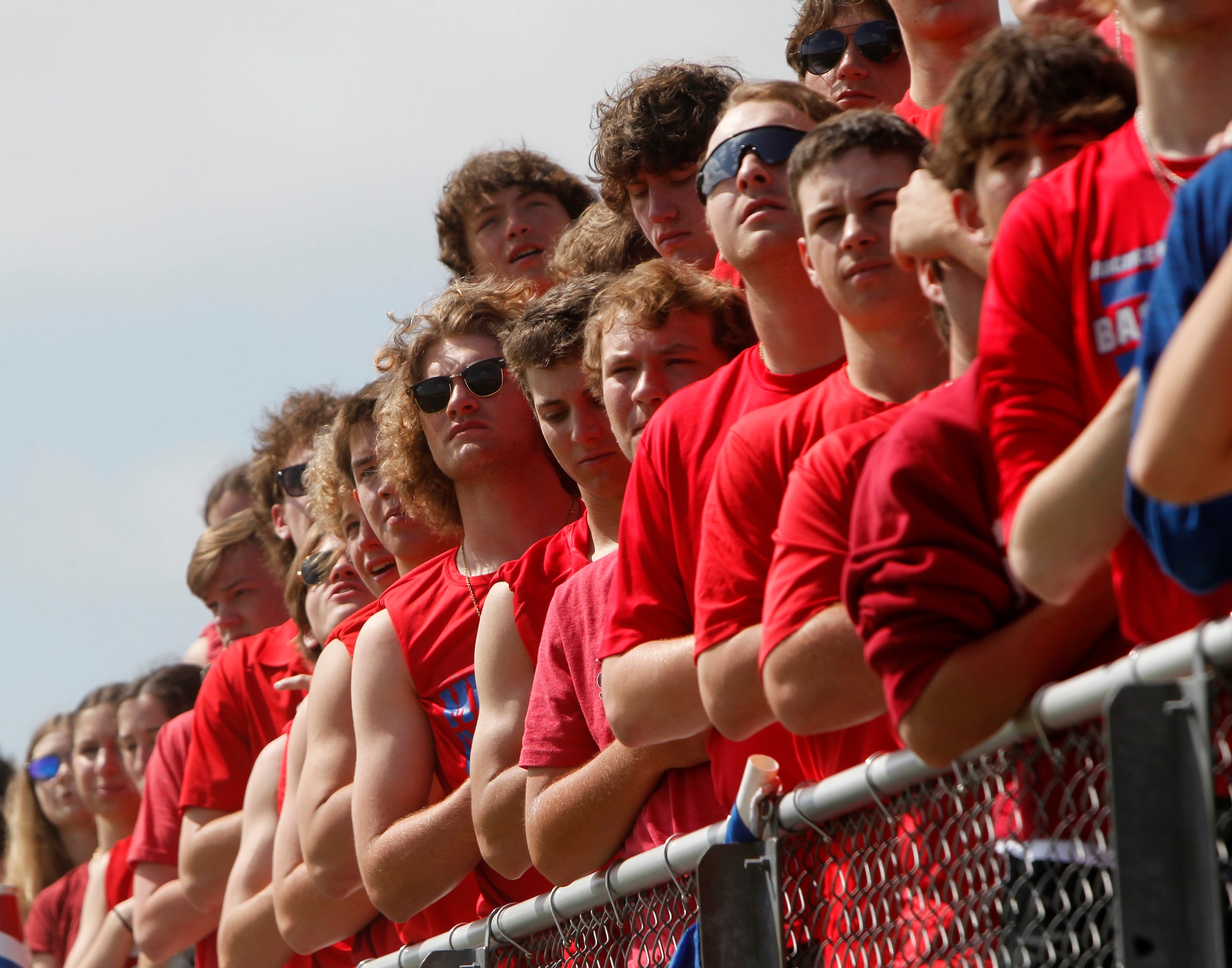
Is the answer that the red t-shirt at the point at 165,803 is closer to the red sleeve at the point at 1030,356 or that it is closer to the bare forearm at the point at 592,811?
the bare forearm at the point at 592,811

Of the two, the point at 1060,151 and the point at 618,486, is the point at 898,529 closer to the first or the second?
the point at 1060,151

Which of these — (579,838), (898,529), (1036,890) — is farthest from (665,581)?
(1036,890)

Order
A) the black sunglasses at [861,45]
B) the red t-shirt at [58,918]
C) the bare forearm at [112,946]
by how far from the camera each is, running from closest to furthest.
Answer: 1. the black sunglasses at [861,45]
2. the bare forearm at [112,946]
3. the red t-shirt at [58,918]

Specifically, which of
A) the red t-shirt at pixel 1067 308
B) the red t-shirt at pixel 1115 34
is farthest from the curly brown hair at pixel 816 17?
the red t-shirt at pixel 1067 308

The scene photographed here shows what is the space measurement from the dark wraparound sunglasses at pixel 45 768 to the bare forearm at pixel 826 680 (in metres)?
6.90

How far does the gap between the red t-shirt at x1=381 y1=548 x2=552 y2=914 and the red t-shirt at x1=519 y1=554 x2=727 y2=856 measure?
1.71ft

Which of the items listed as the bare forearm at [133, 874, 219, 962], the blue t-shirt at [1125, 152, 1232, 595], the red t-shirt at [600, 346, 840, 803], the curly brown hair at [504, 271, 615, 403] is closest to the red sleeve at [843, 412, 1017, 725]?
the blue t-shirt at [1125, 152, 1232, 595]

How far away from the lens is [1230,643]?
6.08ft

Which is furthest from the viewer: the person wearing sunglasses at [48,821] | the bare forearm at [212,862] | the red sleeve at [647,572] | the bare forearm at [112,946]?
the person wearing sunglasses at [48,821]

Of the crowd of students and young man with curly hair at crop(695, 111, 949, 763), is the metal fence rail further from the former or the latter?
young man with curly hair at crop(695, 111, 949, 763)

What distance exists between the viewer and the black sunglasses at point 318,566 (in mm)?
6047

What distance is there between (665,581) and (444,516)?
1.65m

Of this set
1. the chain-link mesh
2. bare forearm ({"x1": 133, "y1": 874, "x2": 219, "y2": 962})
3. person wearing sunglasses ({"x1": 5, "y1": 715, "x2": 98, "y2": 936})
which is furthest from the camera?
person wearing sunglasses ({"x1": 5, "y1": 715, "x2": 98, "y2": 936})

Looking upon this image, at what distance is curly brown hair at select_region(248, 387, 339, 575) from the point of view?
6.69 meters
